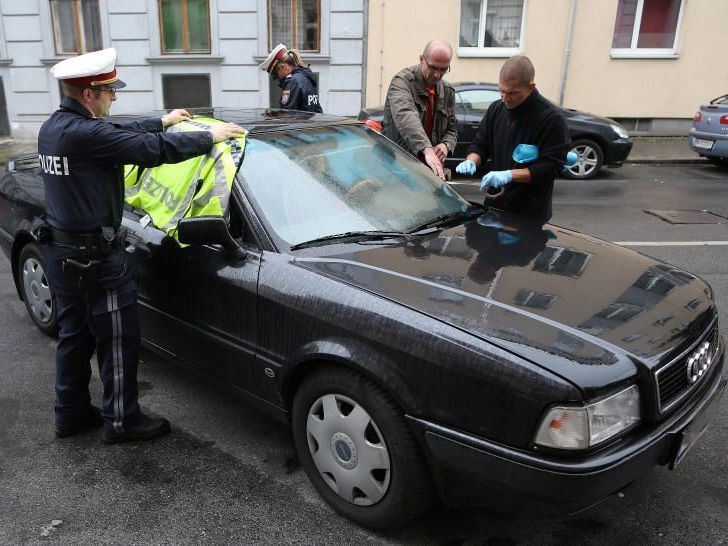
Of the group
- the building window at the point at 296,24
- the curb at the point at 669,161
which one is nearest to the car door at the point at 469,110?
the curb at the point at 669,161

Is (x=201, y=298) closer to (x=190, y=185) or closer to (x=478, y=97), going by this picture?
(x=190, y=185)

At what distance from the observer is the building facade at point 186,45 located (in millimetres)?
13242

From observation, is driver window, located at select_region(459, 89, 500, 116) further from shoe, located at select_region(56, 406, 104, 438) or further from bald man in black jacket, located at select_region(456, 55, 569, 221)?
shoe, located at select_region(56, 406, 104, 438)

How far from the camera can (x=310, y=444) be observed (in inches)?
102

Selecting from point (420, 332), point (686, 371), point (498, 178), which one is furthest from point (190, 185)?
point (686, 371)

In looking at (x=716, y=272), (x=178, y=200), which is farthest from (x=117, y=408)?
(x=716, y=272)

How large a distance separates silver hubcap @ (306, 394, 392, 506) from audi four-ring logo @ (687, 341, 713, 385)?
1.15 metres

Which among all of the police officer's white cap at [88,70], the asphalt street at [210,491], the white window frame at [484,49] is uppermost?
the white window frame at [484,49]

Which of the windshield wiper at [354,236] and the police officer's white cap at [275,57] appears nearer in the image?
the windshield wiper at [354,236]

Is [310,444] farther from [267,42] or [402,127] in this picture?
[267,42]

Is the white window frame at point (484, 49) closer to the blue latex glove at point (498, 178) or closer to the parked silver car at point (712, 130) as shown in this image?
the parked silver car at point (712, 130)

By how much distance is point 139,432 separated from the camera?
3115mm

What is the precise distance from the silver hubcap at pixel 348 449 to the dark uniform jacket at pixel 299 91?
4.21 meters

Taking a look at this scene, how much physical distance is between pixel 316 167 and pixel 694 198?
758 centimetres
